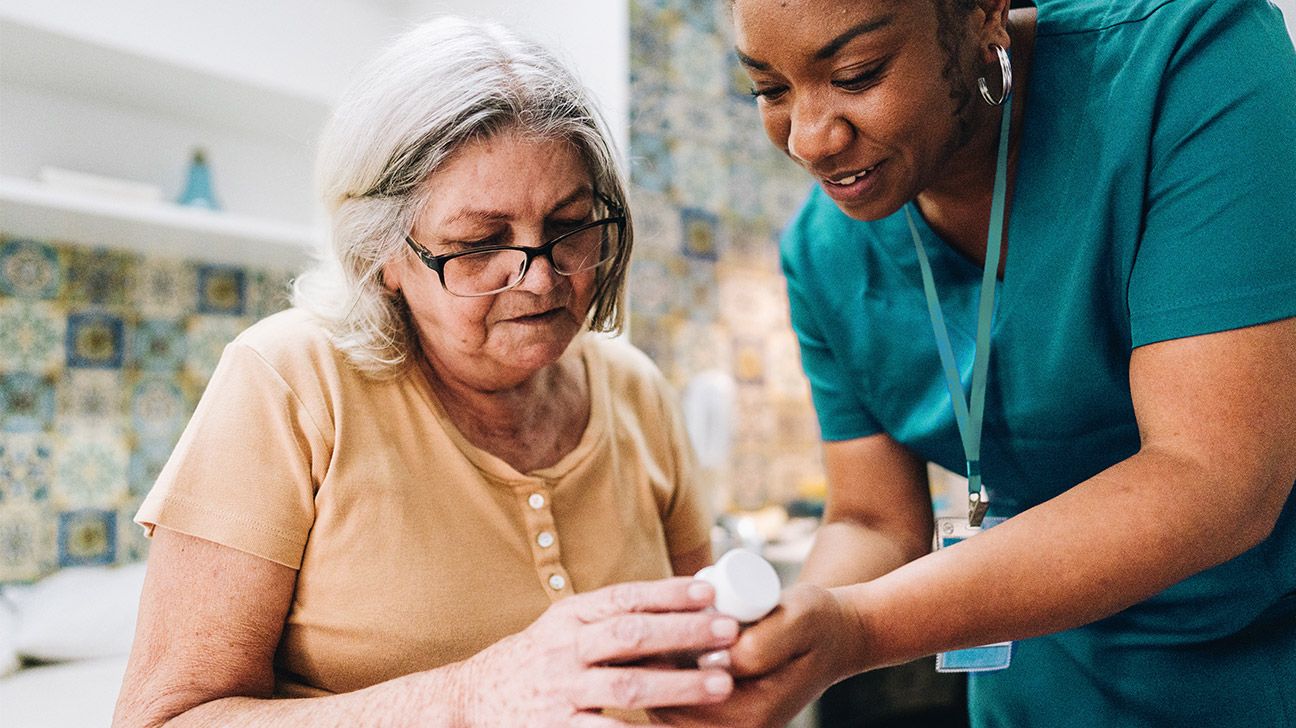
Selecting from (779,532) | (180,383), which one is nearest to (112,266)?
(180,383)

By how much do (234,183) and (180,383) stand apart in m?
0.68

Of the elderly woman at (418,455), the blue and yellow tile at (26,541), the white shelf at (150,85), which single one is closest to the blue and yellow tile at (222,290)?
the white shelf at (150,85)

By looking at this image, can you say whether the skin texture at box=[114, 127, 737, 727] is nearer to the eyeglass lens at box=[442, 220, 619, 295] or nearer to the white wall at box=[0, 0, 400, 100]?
the eyeglass lens at box=[442, 220, 619, 295]

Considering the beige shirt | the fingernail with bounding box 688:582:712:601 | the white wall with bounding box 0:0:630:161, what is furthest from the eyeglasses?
the white wall with bounding box 0:0:630:161

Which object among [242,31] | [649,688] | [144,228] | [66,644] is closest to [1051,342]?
[649,688]

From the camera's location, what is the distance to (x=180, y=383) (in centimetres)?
278

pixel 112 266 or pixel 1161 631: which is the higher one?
pixel 112 266

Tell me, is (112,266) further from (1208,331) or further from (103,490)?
(1208,331)

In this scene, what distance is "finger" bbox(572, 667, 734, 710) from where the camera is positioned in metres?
0.79

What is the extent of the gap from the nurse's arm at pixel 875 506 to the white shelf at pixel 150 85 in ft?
7.28

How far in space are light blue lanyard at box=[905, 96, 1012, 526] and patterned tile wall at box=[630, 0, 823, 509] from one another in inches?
84.0

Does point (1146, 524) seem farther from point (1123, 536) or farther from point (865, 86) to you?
point (865, 86)

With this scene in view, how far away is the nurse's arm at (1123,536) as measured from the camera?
79 cm

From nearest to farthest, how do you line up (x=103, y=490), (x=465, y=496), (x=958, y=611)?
1. (x=958, y=611)
2. (x=465, y=496)
3. (x=103, y=490)
